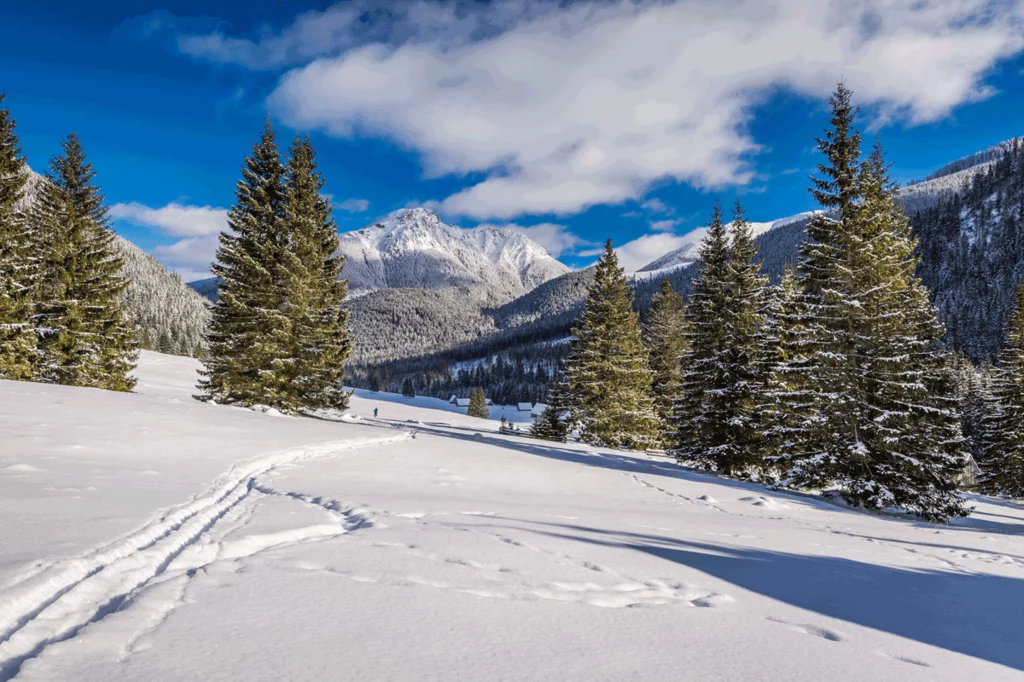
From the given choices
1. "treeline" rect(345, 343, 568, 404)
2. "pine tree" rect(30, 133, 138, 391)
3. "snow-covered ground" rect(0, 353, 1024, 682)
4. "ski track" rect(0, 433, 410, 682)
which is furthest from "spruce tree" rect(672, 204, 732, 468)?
"treeline" rect(345, 343, 568, 404)

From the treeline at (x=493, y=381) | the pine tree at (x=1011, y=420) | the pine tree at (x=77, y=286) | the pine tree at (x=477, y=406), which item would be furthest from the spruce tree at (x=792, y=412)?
the treeline at (x=493, y=381)

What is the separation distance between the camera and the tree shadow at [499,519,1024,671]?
10.8ft

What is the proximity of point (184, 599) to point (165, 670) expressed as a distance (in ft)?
3.06

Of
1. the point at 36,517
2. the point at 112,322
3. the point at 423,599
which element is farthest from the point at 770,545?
the point at 112,322

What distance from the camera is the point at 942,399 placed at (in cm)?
1440

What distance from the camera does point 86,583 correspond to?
9.73ft

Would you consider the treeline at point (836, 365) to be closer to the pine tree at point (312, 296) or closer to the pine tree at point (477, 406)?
the pine tree at point (312, 296)

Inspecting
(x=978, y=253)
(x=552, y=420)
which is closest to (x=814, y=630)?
(x=552, y=420)

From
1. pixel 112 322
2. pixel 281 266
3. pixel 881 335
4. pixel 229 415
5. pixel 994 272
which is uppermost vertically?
pixel 994 272

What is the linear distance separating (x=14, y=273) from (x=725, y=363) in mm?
29014

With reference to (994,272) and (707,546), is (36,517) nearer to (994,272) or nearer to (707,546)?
(707,546)

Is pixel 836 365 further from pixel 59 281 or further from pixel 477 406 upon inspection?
pixel 477 406

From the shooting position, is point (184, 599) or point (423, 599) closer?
point (184, 599)

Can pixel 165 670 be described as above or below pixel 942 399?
below
